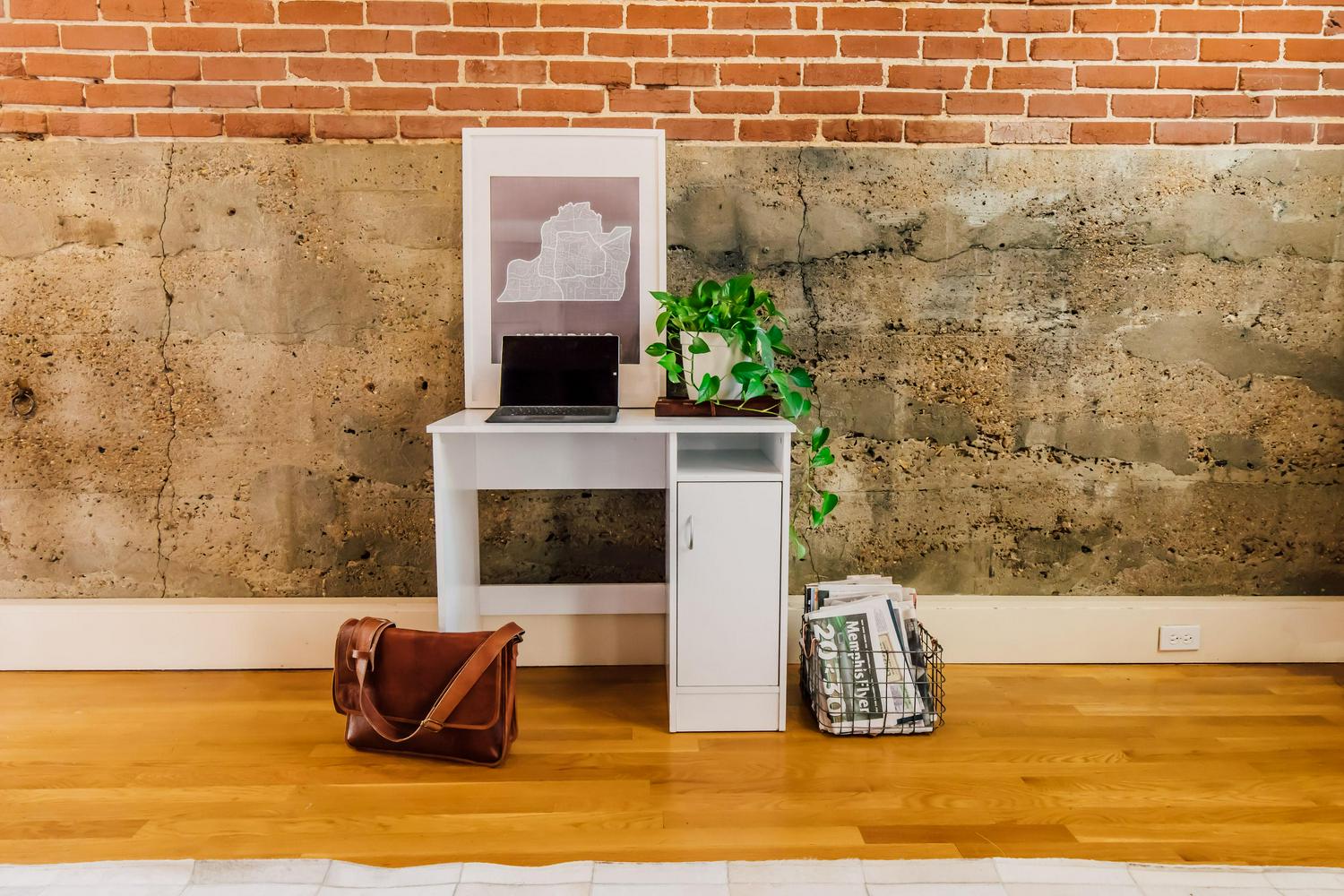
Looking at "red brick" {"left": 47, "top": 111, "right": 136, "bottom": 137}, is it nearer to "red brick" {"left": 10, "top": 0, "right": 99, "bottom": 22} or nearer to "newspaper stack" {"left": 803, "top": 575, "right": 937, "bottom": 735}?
"red brick" {"left": 10, "top": 0, "right": 99, "bottom": 22}

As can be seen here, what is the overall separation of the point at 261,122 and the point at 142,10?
460 mm

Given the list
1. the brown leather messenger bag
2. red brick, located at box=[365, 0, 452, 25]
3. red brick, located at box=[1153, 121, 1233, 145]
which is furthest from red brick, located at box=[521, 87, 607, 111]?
red brick, located at box=[1153, 121, 1233, 145]

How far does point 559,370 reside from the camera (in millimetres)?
2469

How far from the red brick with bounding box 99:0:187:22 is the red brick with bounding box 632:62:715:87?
44.3 inches

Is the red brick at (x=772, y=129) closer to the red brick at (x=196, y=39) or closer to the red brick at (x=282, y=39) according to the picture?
the red brick at (x=282, y=39)

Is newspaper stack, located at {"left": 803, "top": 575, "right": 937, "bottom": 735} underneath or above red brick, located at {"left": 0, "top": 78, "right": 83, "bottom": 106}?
underneath

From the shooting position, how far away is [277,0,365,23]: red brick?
2.56m

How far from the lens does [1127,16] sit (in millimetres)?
2605

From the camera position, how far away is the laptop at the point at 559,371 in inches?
96.3

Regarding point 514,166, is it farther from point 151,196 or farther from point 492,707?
point 492,707

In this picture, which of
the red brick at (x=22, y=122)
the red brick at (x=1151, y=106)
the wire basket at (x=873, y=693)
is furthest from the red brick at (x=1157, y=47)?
the red brick at (x=22, y=122)

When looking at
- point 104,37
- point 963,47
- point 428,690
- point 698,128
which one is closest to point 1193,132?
point 963,47

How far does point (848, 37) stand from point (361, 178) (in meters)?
1.54

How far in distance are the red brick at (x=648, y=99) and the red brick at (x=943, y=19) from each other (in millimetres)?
713
